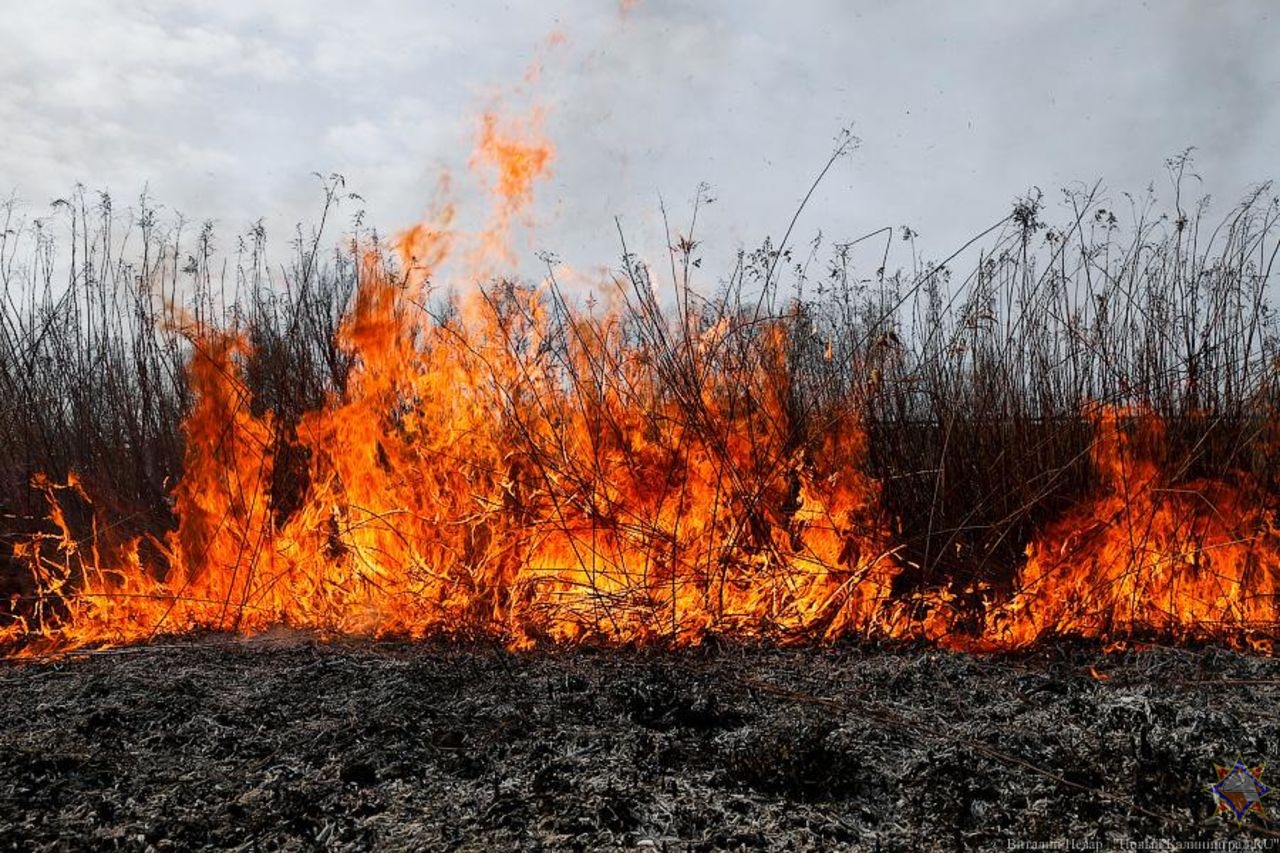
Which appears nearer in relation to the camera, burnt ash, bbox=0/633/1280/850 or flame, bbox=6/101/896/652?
burnt ash, bbox=0/633/1280/850

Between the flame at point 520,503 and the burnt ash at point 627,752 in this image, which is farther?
the flame at point 520,503

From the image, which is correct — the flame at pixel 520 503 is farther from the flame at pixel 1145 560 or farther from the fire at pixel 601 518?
the flame at pixel 1145 560

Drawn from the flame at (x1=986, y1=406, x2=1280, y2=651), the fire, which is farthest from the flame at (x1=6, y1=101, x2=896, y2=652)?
the flame at (x1=986, y1=406, x2=1280, y2=651)

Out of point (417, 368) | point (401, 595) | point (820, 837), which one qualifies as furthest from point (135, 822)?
point (417, 368)

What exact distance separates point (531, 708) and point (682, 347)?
178cm

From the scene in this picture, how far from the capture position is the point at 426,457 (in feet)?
13.0

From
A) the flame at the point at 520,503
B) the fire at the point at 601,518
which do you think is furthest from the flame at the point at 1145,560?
the flame at the point at 520,503

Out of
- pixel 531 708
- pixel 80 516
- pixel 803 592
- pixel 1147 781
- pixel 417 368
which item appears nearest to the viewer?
pixel 1147 781

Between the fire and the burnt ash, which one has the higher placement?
the fire

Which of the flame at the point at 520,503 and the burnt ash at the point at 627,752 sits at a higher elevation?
the flame at the point at 520,503

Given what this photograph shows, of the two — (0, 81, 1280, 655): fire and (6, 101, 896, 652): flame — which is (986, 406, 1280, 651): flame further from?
(6, 101, 896, 652): flame

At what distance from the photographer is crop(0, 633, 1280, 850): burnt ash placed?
177 cm

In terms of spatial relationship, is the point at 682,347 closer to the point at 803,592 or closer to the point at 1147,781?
the point at 803,592

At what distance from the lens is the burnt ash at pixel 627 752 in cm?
177
